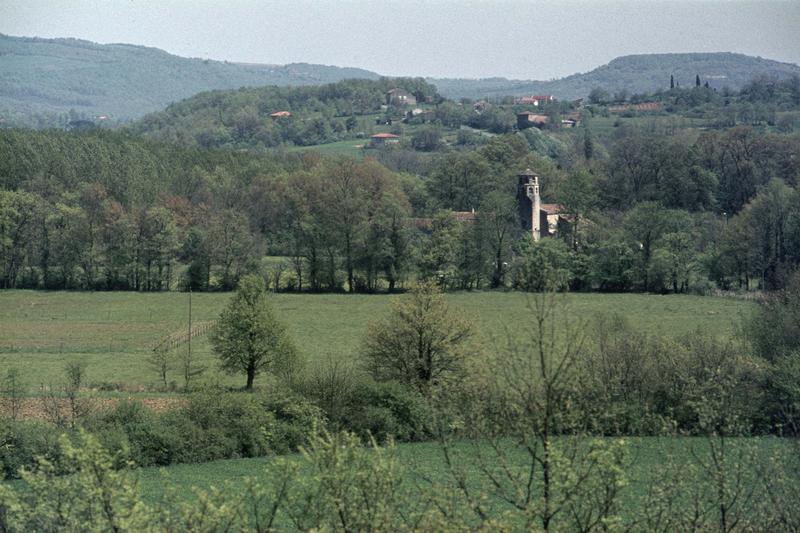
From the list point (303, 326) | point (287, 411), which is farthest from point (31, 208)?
point (287, 411)

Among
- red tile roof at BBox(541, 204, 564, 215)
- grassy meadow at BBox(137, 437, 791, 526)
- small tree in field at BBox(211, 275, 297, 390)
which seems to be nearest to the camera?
grassy meadow at BBox(137, 437, 791, 526)

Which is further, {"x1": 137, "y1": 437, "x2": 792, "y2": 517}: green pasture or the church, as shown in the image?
the church

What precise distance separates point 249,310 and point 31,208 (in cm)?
3069

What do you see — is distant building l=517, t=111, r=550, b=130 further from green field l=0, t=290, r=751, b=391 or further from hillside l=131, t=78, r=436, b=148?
green field l=0, t=290, r=751, b=391

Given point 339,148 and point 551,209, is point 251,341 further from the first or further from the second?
point 339,148

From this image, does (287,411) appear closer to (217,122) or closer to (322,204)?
(322,204)

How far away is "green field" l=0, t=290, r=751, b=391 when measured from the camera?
3794 centimetres

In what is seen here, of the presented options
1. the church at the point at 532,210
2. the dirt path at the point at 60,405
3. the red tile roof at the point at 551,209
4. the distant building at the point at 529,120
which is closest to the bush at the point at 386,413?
the dirt path at the point at 60,405

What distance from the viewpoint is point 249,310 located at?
33.0 metres

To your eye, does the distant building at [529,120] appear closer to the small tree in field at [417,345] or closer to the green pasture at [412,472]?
the small tree in field at [417,345]

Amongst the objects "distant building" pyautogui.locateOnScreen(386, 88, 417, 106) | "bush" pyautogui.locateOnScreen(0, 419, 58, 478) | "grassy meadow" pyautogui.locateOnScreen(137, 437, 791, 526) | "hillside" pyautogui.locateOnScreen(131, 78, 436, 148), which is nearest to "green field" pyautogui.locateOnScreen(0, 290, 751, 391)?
"grassy meadow" pyautogui.locateOnScreen(137, 437, 791, 526)

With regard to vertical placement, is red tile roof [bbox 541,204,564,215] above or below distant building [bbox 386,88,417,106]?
below

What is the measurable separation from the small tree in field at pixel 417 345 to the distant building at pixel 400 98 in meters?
122

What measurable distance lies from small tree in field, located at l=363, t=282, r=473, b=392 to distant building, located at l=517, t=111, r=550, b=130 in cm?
9905
